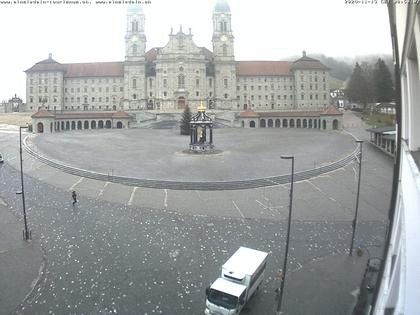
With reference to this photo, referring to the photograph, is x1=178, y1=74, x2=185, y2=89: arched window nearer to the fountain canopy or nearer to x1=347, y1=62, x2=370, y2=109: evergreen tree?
x1=347, y1=62, x2=370, y2=109: evergreen tree

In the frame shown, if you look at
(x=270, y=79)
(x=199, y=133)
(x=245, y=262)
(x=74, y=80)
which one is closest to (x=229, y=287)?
(x=245, y=262)

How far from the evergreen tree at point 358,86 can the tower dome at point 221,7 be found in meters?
41.6

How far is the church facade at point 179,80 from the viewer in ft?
324

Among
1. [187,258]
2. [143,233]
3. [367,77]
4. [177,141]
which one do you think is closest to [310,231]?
[187,258]

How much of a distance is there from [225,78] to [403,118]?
314 ft

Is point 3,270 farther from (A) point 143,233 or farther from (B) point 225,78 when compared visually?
(B) point 225,78

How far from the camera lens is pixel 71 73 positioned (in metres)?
106

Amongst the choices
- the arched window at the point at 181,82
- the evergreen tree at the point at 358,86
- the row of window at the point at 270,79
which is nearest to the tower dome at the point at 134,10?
the arched window at the point at 181,82

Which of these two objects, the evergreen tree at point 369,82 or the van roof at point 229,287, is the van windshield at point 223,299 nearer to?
the van roof at point 229,287

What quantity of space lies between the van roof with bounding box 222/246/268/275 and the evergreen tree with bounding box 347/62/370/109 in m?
64.1

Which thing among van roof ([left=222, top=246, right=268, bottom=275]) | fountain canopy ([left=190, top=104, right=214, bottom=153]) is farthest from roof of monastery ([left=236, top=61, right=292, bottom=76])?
van roof ([left=222, top=246, right=268, bottom=275])

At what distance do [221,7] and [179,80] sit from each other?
968 inches

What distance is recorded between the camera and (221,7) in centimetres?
10469

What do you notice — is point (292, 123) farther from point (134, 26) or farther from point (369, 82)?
point (134, 26)
